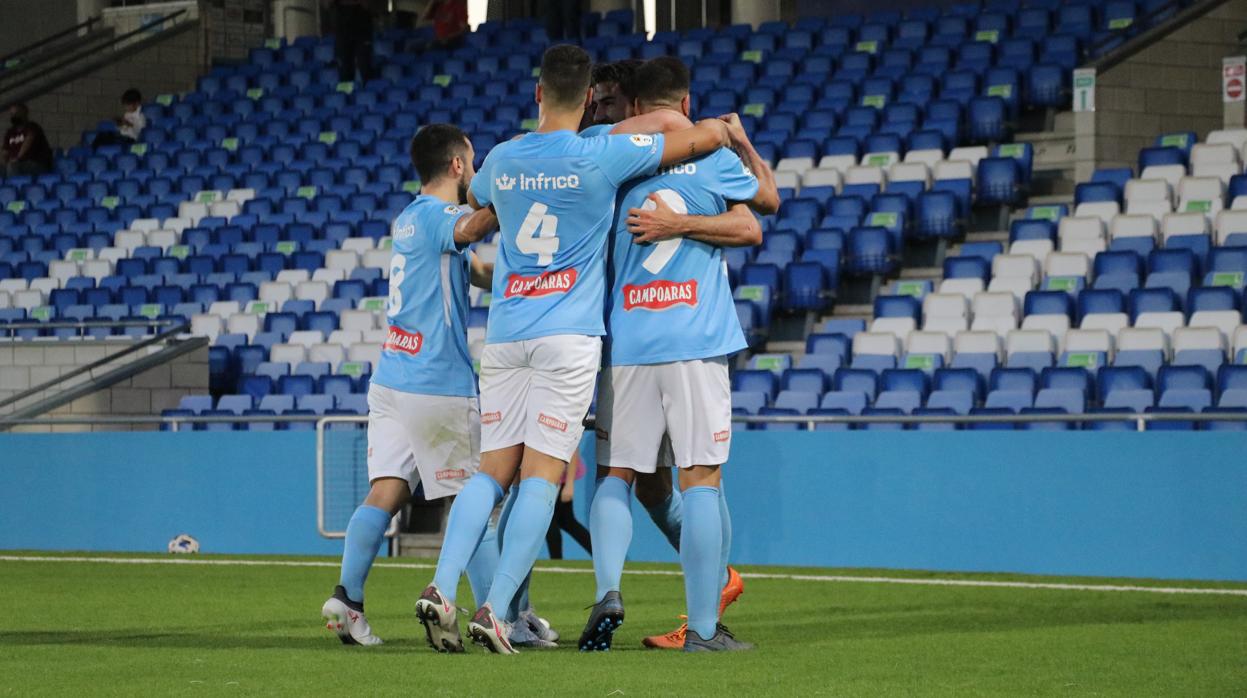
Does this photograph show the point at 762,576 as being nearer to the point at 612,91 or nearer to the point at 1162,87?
the point at 612,91

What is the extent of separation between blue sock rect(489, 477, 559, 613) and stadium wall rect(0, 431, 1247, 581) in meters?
5.56

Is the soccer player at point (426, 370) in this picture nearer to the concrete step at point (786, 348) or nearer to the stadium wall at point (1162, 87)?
the concrete step at point (786, 348)

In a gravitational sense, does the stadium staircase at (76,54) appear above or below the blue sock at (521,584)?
above

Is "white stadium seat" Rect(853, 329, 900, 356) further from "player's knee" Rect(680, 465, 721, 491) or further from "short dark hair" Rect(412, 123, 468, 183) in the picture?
"player's knee" Rect(680, 465, 721, 491)

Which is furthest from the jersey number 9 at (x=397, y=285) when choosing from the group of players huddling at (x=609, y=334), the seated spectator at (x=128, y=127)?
the seated spectator at (x=128, y=127)

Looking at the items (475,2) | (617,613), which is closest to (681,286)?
(617,613)

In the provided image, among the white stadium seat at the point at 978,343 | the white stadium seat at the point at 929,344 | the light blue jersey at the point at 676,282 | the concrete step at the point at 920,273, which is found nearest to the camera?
the light blue jersey at the point at 676,282

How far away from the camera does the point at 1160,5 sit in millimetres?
19531

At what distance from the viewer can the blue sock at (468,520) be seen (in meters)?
6.25

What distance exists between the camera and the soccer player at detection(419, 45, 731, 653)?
6.32m

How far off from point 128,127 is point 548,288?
21.2 meters

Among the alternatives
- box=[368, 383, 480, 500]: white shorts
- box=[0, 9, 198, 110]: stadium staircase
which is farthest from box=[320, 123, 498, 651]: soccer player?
box=[0, 9, 198, 110]: stadium staircase

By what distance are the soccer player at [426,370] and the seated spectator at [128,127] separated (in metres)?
20.0

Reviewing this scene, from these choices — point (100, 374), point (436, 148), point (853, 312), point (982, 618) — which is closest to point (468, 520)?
point (436, 148)
